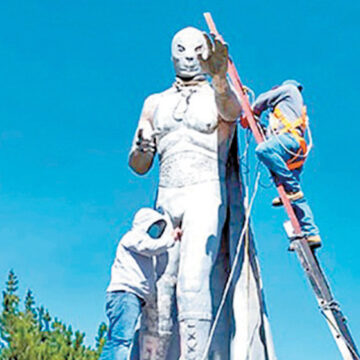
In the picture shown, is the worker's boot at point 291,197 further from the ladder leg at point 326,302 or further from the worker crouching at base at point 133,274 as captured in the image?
the worker crouching at base at point 133,274

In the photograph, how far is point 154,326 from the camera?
6168 mm

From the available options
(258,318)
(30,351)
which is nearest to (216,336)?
(258,318)

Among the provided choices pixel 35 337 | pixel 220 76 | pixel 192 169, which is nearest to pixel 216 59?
pixel 220 76

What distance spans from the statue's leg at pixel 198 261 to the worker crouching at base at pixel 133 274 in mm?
174

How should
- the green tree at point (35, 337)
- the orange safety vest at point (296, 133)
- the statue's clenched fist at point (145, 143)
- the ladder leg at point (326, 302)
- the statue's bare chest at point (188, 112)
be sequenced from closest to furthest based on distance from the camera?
1. the ladder leg at point (326, 302)
2. the orange safety vest at point (296, 133)
3. the statue's bare chest at point (188, 112)
4. the statue's clenched fist at point (145, 143)
5. the green tree at point (35, 337)

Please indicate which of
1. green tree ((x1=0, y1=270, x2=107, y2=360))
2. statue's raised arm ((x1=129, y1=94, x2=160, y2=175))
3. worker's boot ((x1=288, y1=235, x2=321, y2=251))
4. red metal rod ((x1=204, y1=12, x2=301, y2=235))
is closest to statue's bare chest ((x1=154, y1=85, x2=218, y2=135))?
statue's raised arm ((x1=129, y1=94, x2=160, y2=175))

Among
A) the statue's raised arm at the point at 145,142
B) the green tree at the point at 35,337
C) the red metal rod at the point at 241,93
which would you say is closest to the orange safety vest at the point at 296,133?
the red metal rod at the point at 241,93

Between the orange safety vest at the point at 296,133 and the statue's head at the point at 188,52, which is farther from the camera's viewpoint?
the statue's head at the point at 188,52

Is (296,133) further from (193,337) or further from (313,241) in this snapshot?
(193,337)

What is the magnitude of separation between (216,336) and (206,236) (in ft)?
2.34

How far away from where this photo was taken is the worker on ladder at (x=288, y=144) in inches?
234

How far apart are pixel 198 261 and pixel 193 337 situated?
1.79 feet

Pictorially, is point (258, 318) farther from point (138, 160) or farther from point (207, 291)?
point (138, 160)

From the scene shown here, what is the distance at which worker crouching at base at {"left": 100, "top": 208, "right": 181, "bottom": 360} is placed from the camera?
5.86 metres
